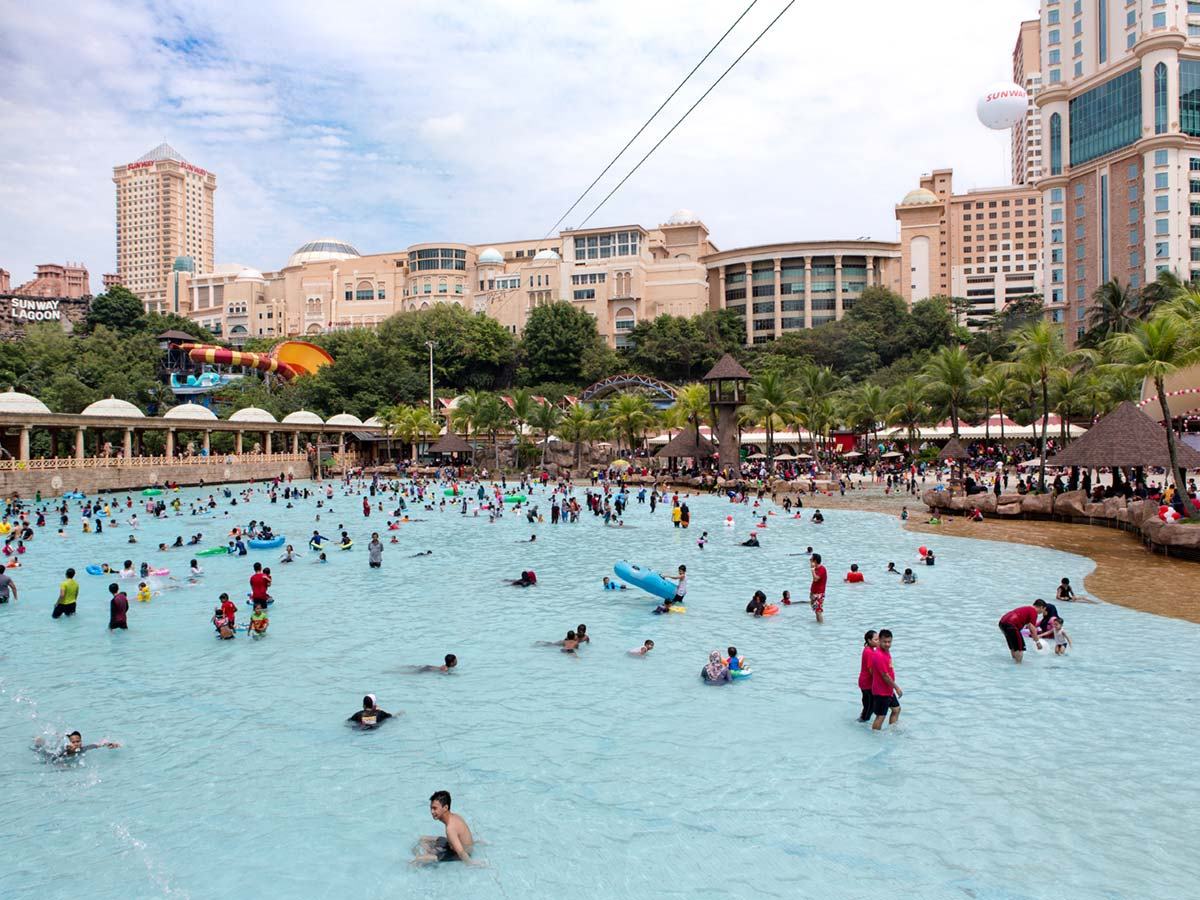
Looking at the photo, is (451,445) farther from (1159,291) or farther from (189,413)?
(1159,291)

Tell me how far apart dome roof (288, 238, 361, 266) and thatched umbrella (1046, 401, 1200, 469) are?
11075cm

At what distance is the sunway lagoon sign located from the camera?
130375 millimetres

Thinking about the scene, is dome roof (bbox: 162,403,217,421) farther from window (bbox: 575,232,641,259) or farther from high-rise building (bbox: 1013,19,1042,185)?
high-rise building (bbox: 1013,19,1042,185)

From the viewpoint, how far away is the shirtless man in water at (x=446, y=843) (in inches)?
298

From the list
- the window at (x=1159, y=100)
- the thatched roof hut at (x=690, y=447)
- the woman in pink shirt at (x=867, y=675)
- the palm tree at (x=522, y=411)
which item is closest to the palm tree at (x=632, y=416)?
the palm tree at (x=522, y=411)

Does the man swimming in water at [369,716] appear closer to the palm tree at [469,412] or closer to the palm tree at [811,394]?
the palm tree at [811,394]

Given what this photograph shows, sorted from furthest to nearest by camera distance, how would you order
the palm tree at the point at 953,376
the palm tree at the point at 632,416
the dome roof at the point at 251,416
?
the dome roof at the point at 251,416
the palm tree at the point at 632,416
the palm tree at the point at 953,376

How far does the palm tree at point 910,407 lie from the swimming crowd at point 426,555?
54.5 feet

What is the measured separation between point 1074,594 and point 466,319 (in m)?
76.5

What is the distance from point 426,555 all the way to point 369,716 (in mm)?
16393

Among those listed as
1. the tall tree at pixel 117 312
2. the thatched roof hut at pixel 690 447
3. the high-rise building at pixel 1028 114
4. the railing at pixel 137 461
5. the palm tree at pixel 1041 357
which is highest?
the high-rise building at pixel 1028 114

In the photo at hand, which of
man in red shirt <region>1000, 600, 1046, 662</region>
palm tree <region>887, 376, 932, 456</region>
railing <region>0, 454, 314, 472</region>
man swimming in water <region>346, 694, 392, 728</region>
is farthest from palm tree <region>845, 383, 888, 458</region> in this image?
man swimming in water <region>346, 694, 392, 728</region>

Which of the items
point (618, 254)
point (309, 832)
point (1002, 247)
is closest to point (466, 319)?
point (618, 254)

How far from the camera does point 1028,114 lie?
471ft
